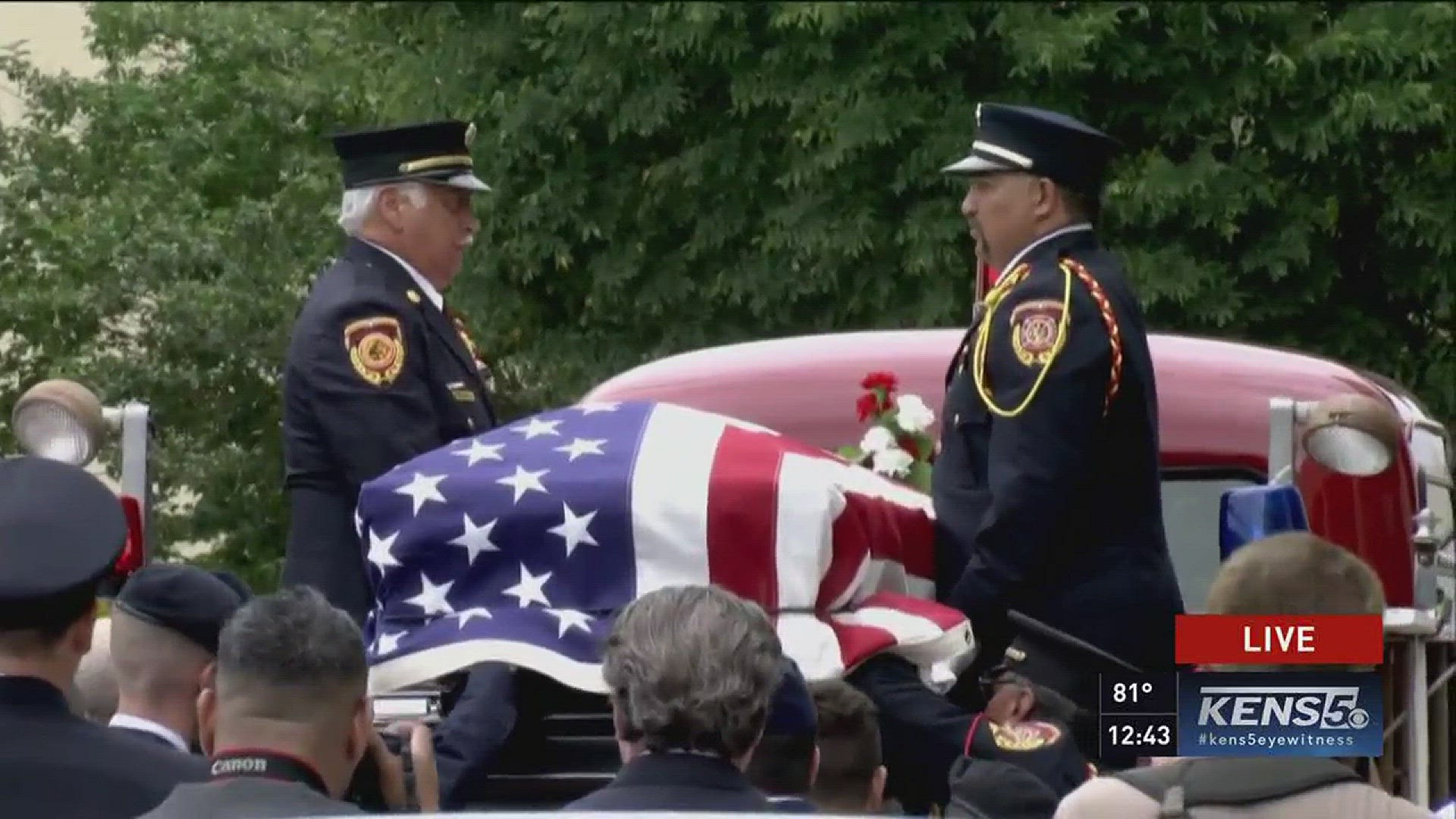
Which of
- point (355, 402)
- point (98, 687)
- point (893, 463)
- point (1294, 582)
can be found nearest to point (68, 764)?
point (98, 687)

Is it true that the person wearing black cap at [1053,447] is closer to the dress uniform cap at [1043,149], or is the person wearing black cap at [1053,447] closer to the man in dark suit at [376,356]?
the dress uniform cap at [1043,149]

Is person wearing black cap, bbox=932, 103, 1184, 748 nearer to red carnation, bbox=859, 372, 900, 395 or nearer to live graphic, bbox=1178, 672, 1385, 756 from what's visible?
red carnation, bbox=859, 372, 900, 395

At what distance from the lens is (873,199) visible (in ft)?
58.3

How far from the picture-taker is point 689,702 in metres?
4.09


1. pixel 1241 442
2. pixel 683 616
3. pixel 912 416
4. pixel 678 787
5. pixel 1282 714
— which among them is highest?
pixel 1241 442

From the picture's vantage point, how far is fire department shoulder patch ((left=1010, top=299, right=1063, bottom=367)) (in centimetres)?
600

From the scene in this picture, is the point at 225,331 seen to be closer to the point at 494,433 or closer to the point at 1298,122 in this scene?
the point at 1298,122

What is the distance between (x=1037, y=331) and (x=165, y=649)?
Result: 1892 millimetres

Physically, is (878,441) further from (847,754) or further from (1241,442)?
(1241,442)

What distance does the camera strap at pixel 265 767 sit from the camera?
4121 millimetres

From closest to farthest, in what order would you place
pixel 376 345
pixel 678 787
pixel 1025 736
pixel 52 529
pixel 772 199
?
pixel 678 787 → pixel 52 529 → pixel 1025 736 → pixel 376 345 → pixel 772 199

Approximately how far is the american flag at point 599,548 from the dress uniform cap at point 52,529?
80cm

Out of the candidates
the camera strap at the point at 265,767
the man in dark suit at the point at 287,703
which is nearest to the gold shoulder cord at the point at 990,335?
the man in dark suit at the point at 287,703

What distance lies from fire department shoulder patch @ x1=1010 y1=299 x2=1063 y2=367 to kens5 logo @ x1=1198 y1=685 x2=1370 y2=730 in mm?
2014
